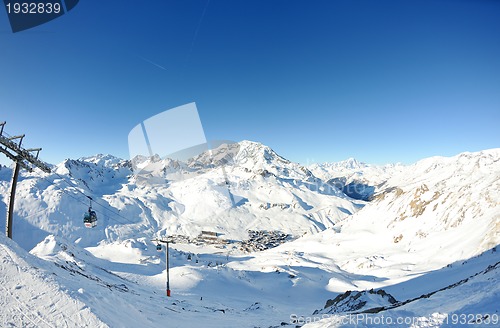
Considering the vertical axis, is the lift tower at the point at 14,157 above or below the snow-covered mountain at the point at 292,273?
above

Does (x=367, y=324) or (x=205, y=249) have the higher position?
(x=367, y=324)

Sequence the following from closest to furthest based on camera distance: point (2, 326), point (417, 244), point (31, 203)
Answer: point (2, 326) → point (417, 244) → point (31, 203)

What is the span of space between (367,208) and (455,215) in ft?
146

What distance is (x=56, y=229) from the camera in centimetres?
15812

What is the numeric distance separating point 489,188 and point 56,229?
196m

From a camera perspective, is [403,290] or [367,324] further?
[403,290]

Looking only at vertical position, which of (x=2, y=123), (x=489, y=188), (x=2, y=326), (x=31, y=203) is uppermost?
(x=31, y=203)

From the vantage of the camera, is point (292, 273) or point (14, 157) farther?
point (292, 273)

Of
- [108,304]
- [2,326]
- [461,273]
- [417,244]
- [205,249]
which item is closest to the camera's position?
[2,326]

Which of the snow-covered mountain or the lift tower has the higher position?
the lift tower

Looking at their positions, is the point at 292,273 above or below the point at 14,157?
below

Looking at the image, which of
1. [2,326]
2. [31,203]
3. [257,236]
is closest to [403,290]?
[2,326]

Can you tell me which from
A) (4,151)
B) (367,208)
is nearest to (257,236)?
(367,208)

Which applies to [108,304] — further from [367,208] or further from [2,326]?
[367,208]
